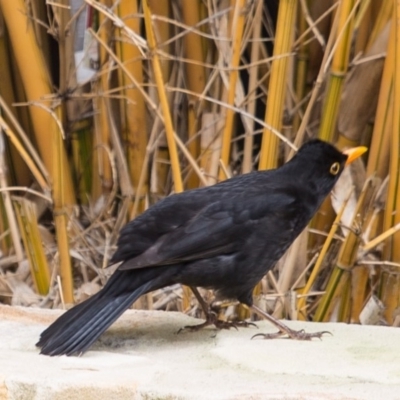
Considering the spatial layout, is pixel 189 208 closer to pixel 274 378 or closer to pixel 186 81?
pixel 274 378

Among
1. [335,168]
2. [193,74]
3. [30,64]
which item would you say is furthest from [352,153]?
[30,64]

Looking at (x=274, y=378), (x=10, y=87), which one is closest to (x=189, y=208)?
(x=274, y=378)

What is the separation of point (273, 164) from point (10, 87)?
0.83m

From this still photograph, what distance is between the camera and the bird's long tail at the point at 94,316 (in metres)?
1.93

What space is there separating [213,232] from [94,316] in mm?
305

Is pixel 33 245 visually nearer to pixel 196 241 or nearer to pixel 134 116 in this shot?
pixel 134 116

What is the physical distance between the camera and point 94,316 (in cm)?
197

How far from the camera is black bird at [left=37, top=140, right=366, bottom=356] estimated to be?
6.48ft

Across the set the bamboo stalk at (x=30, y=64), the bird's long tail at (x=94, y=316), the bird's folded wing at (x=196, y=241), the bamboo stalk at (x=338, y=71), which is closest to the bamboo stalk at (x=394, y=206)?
the bamboo stalk at (x=338, y=71)

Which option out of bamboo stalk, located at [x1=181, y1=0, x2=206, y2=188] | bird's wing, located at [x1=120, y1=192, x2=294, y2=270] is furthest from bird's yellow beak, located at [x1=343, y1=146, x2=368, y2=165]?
bamboo stalk, located at [x1=181, y1=0, x2=206, y2=188]

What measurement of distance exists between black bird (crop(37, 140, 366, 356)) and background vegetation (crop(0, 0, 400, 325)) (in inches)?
10.2

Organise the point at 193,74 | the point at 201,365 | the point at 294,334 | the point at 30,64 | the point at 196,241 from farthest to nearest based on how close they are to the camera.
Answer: the point at 193,74
the point at 30,64
the point at 294,334
the point at 196,241
the point at 201,365

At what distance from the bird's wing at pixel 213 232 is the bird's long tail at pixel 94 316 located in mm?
49

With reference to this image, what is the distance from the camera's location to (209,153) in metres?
2.62
